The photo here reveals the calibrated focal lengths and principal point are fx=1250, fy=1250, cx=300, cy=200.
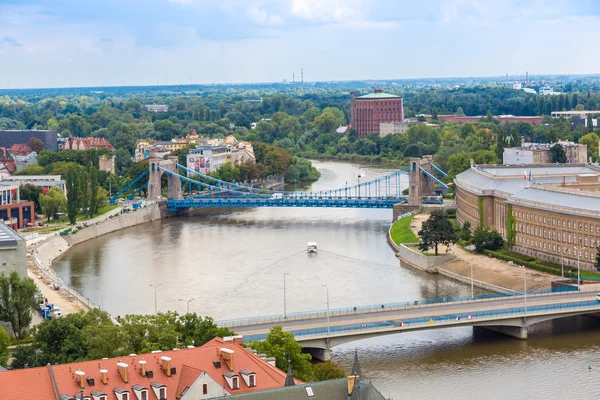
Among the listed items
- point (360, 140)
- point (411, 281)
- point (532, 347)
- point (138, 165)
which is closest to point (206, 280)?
point (411, 281)

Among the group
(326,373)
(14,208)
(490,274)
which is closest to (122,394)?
(326,373)

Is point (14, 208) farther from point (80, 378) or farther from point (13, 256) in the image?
point (80, 378)

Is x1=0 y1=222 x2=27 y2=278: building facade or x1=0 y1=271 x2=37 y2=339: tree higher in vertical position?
x1=0 y1=222 x2=27 y2=278: building facade

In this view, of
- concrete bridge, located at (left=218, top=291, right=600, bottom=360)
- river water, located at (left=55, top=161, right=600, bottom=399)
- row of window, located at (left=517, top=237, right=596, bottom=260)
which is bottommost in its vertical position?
river water, located at (left=55, top=161, right=600, bottom=399)

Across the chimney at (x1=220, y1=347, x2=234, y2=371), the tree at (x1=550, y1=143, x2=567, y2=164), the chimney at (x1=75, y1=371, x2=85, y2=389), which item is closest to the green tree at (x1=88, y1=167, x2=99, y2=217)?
the tree at (x1=550, y1=143, x2=567, y2=164)

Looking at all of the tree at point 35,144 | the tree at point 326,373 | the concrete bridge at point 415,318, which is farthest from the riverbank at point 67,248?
the tree at point 35,144

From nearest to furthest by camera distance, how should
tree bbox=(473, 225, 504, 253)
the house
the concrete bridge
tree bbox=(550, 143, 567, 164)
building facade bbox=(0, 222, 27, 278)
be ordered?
the concrete bridge → building facade bbox=(0, 222, 27, 278) → tree bbox=(473, 225, 504, 253) → tree bbox=(550, 143, 567, 164) → the house

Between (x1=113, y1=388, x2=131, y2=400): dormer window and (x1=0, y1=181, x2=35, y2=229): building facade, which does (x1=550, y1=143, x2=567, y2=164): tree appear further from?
(x1=113, y1=388, x2=131, y2=400): dormer window
